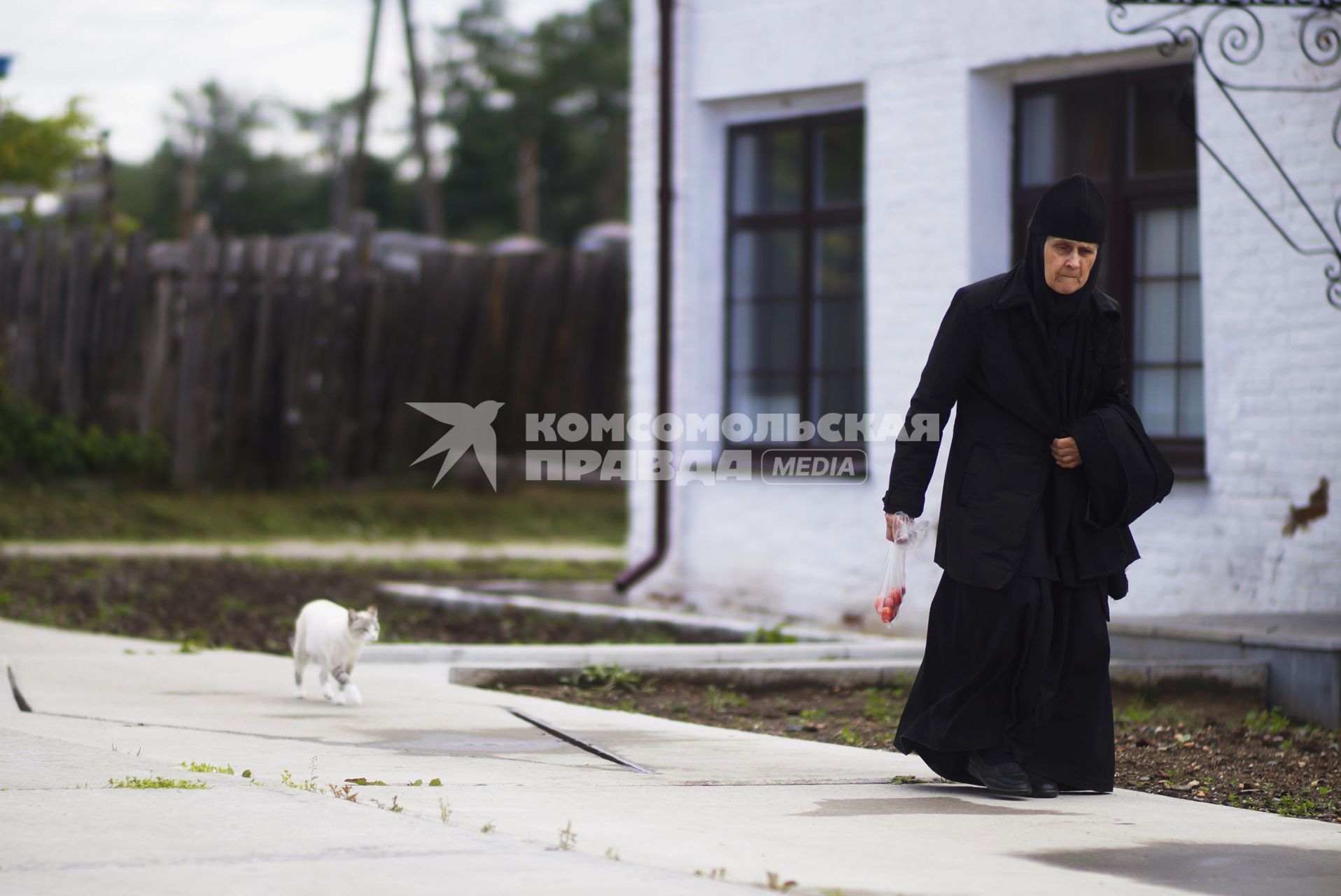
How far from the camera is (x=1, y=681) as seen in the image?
7.41 m

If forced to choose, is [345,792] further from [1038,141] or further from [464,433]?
[464,433]

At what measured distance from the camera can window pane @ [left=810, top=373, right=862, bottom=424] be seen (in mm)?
11258

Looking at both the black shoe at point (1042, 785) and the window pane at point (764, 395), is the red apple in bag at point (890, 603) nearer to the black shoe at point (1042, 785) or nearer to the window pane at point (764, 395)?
the black shoe at point (1042, 785)

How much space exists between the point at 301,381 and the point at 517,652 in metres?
9.80

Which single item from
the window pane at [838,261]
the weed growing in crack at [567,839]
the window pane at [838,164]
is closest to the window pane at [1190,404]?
the window pane at [838,261]

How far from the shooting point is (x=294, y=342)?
17.7m

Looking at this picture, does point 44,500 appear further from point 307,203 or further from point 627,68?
point 307,203

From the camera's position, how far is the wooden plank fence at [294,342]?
17.3m

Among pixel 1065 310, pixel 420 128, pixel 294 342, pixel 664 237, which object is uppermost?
pixel 420 128

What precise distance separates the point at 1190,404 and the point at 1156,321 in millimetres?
515

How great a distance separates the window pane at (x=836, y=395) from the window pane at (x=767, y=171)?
1.14 m

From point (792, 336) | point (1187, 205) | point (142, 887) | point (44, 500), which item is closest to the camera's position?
point (142, 887)

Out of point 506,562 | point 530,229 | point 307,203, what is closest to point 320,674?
point 506,562

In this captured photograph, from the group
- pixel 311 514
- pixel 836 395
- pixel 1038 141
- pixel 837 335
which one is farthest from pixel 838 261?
pixel 311 514
